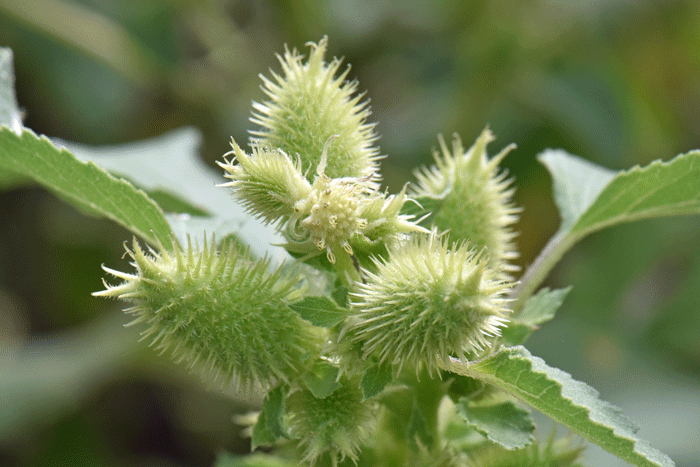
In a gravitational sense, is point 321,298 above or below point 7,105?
below

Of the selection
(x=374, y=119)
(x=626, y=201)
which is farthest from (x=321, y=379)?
(x=374, y=119)

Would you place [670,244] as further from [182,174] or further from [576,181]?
[182,174]

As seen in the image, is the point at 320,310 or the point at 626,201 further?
the point at 626,201

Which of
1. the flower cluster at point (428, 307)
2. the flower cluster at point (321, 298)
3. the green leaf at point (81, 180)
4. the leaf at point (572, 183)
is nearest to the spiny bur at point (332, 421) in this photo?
the flower cluster at point (321, 298)

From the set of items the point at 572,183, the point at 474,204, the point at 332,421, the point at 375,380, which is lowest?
the point at 332,421

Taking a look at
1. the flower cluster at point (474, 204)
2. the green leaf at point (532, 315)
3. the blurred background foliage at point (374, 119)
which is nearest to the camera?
the green leaf at point (532, 315)

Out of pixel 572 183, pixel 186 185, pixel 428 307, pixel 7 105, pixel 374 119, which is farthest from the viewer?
pixel 374 119

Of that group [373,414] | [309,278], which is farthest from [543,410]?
[309,278]

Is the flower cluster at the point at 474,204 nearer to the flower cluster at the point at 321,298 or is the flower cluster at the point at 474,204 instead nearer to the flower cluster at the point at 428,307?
the flower cluster at the point at 321,298

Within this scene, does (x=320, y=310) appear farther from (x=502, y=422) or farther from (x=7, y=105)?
(x=7, y=105)
